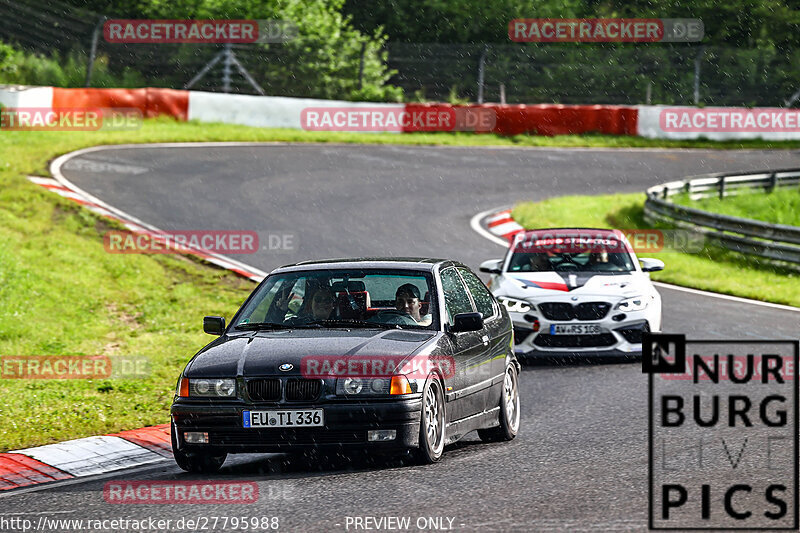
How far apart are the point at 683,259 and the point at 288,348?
585 inches

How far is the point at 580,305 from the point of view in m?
13.1

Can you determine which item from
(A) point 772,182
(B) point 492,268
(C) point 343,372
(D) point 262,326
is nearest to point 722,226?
(A) point 772,182

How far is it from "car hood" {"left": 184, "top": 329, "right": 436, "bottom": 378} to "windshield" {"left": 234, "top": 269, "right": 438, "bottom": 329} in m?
0.24

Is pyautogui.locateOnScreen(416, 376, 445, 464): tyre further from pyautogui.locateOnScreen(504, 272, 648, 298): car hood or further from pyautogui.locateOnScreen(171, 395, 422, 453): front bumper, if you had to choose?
pyautogui.locateOnScreen(504, 272, 648, 298): car hood

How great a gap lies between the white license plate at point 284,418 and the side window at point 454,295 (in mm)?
1593

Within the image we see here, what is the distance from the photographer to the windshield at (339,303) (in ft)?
28.0

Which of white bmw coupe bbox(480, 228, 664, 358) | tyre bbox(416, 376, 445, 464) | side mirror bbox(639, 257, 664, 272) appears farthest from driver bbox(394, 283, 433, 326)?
side mirror bbox(639, 257, 664, 272)

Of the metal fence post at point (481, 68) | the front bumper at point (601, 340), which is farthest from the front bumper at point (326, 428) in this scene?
the metal fence post at point (481, 68)

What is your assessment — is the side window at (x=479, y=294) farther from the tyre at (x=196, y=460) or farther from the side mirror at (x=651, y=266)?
the side mirror at (x=651, y=266)

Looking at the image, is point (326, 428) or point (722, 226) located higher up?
point (326, 428)

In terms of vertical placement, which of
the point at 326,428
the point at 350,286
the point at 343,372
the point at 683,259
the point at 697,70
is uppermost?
the point at 697,70

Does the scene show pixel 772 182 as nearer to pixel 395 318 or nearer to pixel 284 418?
pixel 395 318

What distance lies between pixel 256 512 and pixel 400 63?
33.1 m

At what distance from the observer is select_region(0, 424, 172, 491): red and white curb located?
25.9 feet
